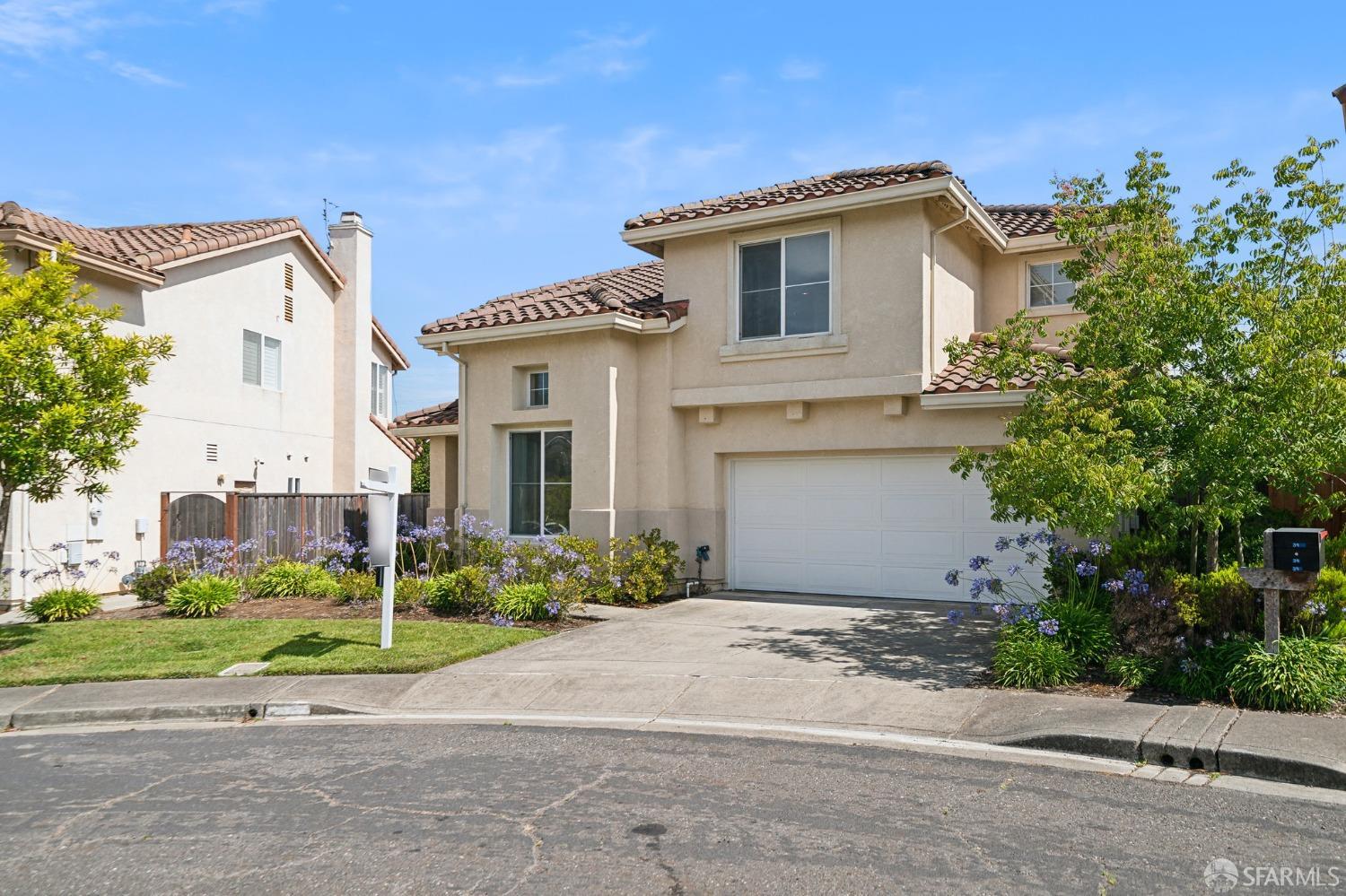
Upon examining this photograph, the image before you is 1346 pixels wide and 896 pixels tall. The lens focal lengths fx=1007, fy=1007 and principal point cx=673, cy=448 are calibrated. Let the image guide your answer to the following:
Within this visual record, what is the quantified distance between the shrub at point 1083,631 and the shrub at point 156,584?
12.3 metres

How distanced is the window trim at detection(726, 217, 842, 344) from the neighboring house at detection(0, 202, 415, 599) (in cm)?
931

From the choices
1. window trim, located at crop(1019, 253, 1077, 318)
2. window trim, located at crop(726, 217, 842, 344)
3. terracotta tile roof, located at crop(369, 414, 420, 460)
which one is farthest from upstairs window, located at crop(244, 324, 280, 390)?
window trim, located at crop(1019, 253, 1077, 318)

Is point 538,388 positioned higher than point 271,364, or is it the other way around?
point 271,364

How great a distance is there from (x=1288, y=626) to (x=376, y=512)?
8813 mm

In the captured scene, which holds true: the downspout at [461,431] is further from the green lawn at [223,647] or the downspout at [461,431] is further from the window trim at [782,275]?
the window trim at [782,275]

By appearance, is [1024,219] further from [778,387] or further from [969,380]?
[778,387]

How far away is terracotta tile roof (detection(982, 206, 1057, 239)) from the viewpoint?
15930 millimetres

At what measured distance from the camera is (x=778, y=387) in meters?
14.5

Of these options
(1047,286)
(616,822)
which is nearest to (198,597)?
(616,822)

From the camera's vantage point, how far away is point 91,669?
10516 mm

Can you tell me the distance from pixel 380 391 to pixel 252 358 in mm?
7228

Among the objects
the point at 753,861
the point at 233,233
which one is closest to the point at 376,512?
the point at 753,861

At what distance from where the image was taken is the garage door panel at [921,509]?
13734mm

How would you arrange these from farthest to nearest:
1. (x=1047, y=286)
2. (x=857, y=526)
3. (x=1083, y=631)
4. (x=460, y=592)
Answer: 1. (x=1047, y=286)
2. (x=857, y=526)
3. (x=460, y=592)
4. (x=1083, y=631)
